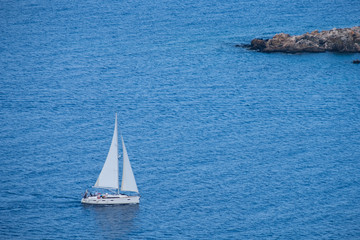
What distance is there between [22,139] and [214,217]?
1605 inches

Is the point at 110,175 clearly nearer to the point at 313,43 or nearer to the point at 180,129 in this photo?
the point at 180,129

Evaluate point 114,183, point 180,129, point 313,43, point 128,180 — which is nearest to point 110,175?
point 114,183

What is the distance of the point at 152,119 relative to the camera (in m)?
133

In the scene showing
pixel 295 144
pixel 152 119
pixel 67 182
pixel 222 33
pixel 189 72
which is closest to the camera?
pixel 67 182

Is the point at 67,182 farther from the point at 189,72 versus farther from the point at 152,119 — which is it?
the point at 189,72

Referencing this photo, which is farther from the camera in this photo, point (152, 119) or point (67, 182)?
point (152, 119)

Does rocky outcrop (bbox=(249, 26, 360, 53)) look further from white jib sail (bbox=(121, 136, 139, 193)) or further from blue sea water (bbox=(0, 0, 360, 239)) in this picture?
white jib sail (bbox=(121, 136, 139, 193))

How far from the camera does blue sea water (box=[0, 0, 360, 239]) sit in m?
102

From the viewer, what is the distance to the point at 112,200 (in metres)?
106

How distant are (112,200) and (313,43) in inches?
3203

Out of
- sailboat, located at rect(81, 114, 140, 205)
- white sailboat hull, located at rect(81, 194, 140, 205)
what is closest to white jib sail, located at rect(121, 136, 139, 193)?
sailboat, located at rect(81, 114, 140, 205)

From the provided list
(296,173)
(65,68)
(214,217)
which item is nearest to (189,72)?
(65,68)

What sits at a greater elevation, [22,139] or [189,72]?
[189,72]

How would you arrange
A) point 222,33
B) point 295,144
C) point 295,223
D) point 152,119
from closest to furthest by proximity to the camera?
1. point 295,223
2. point 295,144
3. point 152,119
4. point 222,33
